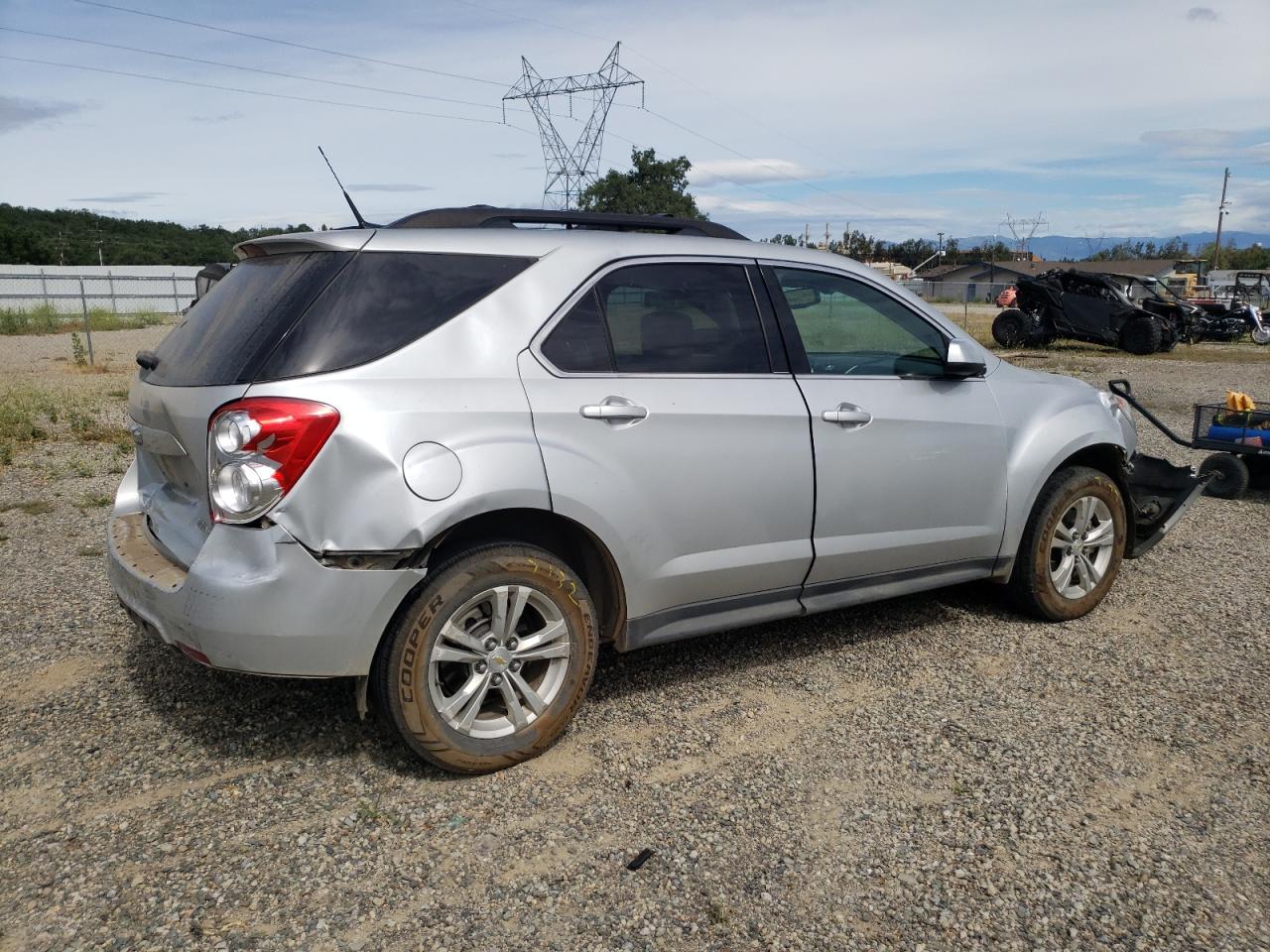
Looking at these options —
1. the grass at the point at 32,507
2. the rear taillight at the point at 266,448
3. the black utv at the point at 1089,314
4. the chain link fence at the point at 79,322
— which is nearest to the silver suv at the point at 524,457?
the rear taillight at the point at 266,448

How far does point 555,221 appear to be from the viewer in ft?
12.8

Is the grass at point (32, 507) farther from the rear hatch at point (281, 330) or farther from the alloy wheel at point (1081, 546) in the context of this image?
the alloy wheel at point (1081, 546)

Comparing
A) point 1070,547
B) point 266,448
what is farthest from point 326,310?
point 1070,547

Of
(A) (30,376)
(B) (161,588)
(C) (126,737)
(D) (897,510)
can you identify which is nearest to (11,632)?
(C) (126,737)

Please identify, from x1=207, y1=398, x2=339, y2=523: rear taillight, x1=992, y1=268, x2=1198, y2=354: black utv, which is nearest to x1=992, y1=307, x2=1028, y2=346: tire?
x1=992, y1=268, x2=1198, y2=354: black utv

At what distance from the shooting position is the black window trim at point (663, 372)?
136 inches

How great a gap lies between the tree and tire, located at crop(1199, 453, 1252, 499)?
5153 cm

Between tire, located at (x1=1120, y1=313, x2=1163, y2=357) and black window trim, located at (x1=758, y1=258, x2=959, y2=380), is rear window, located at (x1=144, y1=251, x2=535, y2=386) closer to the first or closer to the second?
black window trim, located at (x1=758, y1=258, x2=959, y2=380)

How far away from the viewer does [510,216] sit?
3.83m

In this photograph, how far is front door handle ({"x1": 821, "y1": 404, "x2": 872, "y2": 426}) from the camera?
4.02 m

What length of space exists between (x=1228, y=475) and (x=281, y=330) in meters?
7.36

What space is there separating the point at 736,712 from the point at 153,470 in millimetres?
2395

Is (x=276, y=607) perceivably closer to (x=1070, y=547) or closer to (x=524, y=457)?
(x=524, y=457)

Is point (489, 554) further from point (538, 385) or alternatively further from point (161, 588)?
point (161, 588)
